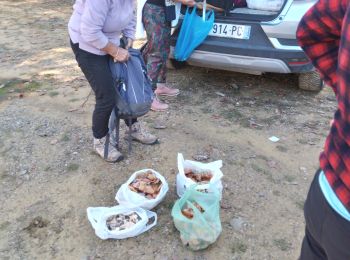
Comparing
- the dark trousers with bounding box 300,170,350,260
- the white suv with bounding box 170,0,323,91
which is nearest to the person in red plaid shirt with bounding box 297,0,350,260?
the dark trousers with bounding box 300,170,350,260

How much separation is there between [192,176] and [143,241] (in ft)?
1.87

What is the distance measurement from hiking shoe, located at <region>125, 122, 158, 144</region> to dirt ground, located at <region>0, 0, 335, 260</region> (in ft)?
0.22

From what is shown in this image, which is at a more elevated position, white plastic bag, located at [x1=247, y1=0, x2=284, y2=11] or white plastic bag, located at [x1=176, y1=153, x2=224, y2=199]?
white plastic bag, located at [x1=247, y1=0, x2=284, y2=11]

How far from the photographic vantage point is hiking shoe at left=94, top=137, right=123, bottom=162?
10.8 ft

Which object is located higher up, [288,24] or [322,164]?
[322,164]

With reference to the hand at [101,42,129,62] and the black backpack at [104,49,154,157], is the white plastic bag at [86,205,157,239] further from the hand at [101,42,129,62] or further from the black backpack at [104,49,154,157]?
the hand at [101,42,129,62]

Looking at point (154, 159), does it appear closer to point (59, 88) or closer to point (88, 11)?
point (88, 11)

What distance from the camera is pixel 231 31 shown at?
13.4ft

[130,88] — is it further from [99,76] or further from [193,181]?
[193,181]

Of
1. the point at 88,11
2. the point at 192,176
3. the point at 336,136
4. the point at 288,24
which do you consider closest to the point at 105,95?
the point at 88,11

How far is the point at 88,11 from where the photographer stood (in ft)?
8.82

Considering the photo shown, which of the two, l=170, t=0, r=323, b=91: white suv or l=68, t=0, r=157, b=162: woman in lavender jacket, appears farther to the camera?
l=170, t=0, r=323, b=91: white suv

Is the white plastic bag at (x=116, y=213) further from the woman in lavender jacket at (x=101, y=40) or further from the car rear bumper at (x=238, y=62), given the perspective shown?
the car rear bumper at (x=238, y=62)

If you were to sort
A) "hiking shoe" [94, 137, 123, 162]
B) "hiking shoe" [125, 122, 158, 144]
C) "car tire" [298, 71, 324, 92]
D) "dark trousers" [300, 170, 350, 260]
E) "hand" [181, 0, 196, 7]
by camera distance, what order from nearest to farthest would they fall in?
"dark trousers" [300, 170, 350, 260]
"hiking shoe" [94, 137, 123, 162]
"hiking shoe" [125, 122, 158, 144]
"hand" [181, 0, 196, 7]
"car tire" [298, 71, 324, 92]
